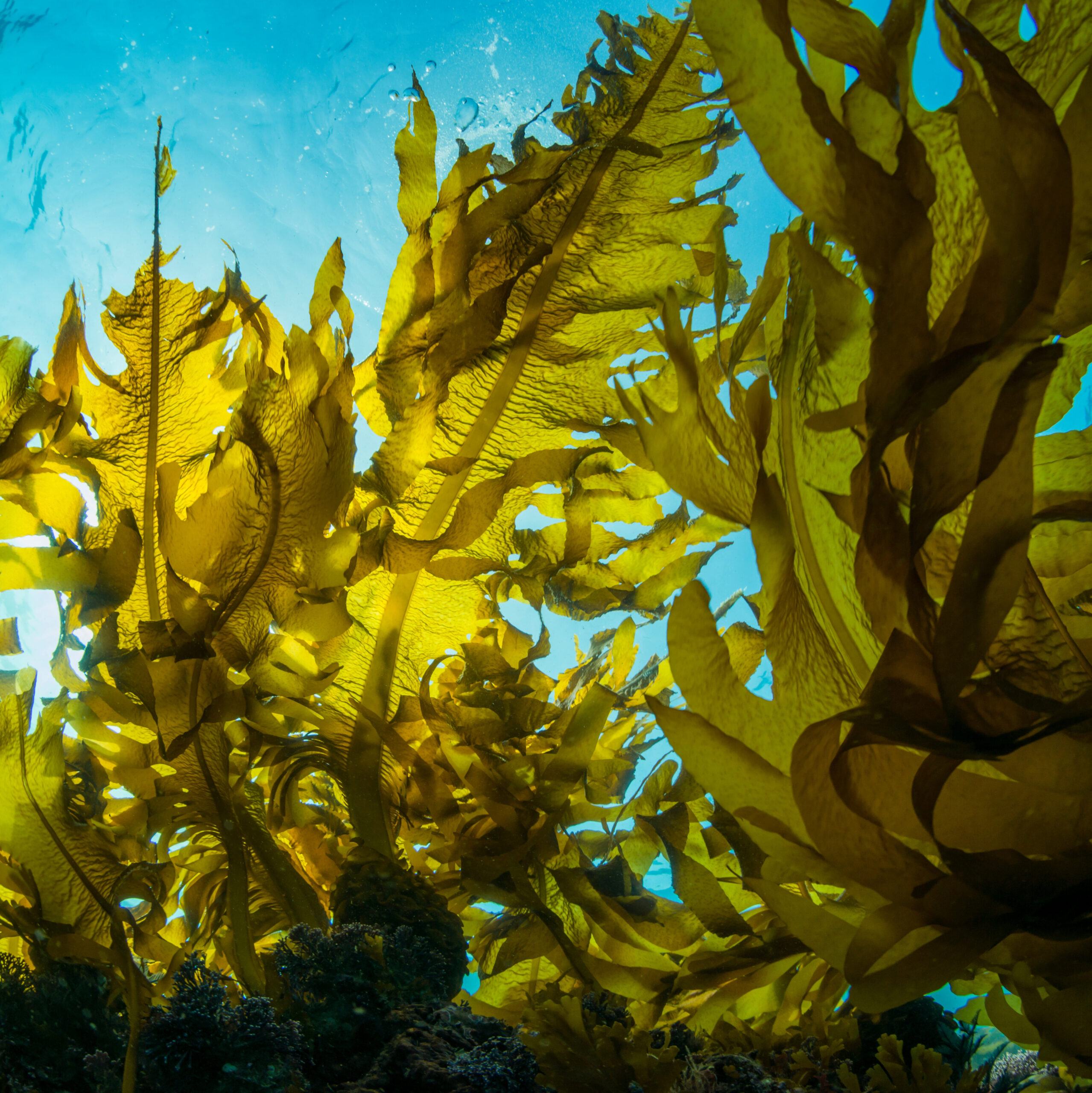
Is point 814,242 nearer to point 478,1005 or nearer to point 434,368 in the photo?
point 434,368

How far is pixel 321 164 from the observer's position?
7359mm

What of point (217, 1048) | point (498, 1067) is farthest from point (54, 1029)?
point (498, 1067)

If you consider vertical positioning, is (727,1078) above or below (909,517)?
below

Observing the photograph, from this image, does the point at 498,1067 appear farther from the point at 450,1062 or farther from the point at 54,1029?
the point at 54,1029

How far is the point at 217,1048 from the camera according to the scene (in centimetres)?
69

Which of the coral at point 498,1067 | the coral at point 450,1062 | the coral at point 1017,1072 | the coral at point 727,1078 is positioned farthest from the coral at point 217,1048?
the coral at point 1017,1072

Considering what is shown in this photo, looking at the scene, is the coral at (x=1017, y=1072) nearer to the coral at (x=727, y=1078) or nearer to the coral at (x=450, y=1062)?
the coral at (x=727, y=1078)

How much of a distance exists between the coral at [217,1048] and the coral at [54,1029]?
0.33 feet

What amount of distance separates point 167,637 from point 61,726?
28cm

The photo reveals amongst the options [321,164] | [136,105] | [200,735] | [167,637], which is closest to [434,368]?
[167,637]

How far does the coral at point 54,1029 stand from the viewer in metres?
0.77

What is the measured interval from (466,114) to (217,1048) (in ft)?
23.3

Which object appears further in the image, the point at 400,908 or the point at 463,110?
the point at 463,110

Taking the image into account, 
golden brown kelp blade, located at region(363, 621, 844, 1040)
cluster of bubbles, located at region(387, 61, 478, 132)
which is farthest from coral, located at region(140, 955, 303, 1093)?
cluster of bubbles, located at region(387, 61, 478, 132)
